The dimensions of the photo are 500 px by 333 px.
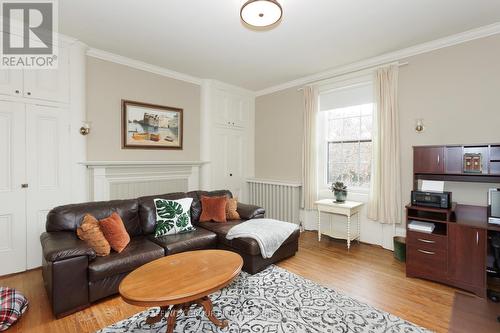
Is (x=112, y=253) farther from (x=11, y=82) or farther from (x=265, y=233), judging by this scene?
(x=11, y=82)

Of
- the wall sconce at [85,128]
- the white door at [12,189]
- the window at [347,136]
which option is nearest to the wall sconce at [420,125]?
the window at [347,136]

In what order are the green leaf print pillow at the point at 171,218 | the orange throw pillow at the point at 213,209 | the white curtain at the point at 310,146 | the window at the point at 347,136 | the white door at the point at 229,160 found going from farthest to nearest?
the white door at the point at 229,160 < the white curtain at the point at 310,146 < the window at the point at 347,136 < the orange throw pillow at the point at 213,209 < the green leaf print pillow at the point at 171,218

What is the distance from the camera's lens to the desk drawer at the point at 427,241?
8.73ft

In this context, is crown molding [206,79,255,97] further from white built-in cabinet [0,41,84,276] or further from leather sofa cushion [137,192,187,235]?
leather sofa cushion [137,192,187,235]

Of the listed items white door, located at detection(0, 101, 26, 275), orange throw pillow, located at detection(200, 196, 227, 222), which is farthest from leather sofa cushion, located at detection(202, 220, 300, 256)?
white door, located at detection(0, 101, 26, 275)

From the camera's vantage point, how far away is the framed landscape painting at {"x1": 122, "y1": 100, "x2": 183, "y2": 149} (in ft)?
12.6

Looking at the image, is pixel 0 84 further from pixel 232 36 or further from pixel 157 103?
pixel 232 36

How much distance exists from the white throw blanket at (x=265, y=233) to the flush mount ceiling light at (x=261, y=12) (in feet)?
7.40

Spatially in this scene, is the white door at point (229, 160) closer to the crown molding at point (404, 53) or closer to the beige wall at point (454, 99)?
the crown molding at point (404, 53)

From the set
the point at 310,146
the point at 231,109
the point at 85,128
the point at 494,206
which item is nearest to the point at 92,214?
the point at 85,128

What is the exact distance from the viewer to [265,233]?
3029 mm

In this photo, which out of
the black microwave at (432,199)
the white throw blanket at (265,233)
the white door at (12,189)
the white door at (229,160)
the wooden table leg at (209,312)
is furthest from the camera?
the white door at (229,160)

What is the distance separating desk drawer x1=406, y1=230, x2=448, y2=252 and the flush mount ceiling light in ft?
8.95

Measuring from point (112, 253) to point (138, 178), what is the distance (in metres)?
1.64
